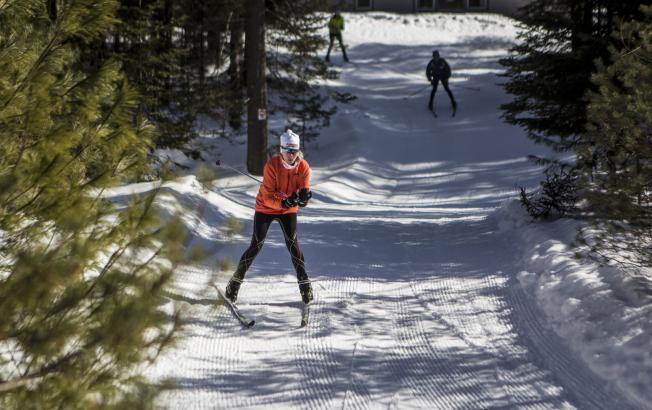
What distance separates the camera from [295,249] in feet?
28.7

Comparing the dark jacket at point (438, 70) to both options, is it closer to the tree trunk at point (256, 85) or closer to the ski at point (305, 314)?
the tree trunk at point (256, 85)

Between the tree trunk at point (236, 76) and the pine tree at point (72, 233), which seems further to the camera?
the tree trunk at point (236, 76)

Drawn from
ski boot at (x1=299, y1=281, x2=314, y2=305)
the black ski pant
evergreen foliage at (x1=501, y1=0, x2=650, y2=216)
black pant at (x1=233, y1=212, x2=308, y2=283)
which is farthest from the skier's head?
the black ski pant

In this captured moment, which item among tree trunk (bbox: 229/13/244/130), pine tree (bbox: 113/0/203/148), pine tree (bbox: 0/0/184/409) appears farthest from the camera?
tree trunk (bbox: 229/13/244/130)

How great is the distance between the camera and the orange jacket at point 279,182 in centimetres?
852

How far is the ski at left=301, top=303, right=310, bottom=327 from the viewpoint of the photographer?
27.3 feet

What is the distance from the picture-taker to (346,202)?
18.7 metres

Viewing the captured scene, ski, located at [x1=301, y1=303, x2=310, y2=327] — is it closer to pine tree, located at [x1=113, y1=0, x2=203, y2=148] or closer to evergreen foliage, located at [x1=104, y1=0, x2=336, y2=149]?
evergreen foliage, located at [x1=104, y1=0, x2=336, y2=149]

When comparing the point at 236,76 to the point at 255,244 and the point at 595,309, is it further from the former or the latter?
the point at 595,309

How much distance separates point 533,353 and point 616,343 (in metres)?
0.77

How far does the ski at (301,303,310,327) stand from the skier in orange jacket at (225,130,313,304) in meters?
0.07

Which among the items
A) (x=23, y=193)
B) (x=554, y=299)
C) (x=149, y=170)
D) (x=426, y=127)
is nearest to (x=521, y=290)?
(x=554, y=299)

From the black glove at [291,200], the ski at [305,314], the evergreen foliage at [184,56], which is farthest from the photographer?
the evergreen foliage at [184,56]

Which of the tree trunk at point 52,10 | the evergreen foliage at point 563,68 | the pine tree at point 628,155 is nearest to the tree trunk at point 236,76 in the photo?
the evergreen foliage at point 563,68
